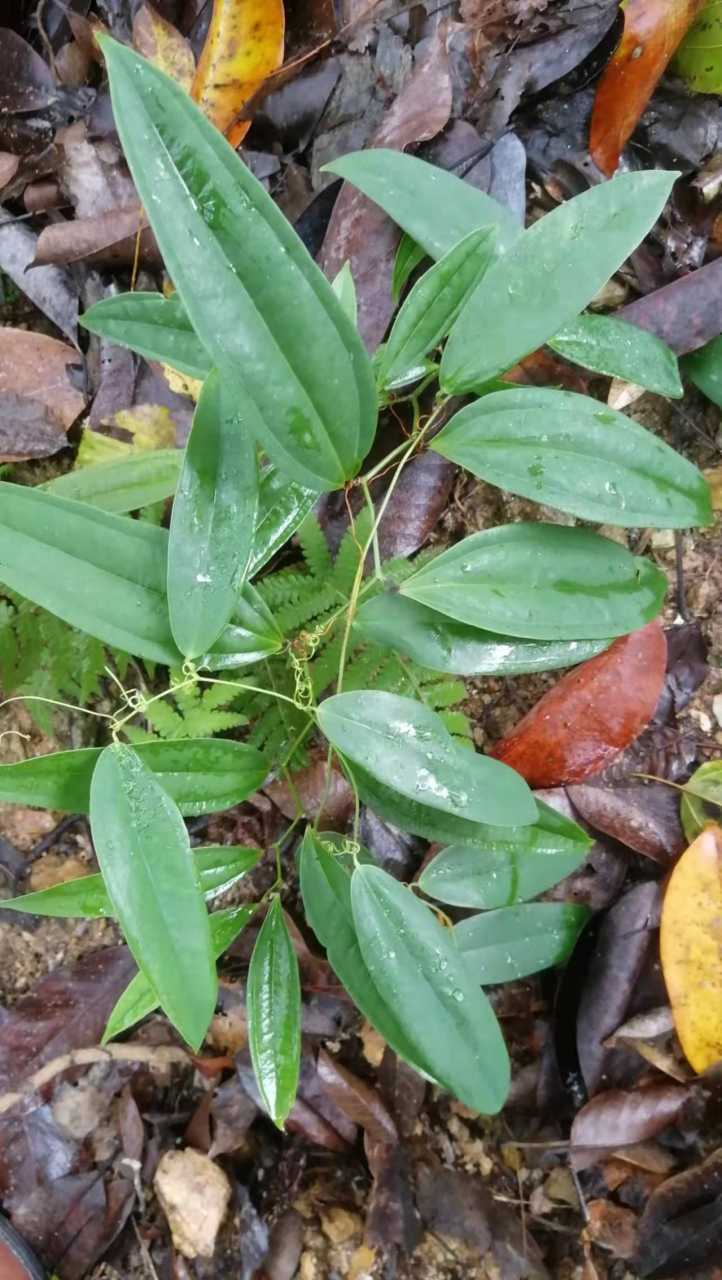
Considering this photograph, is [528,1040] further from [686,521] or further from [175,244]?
[175,244]

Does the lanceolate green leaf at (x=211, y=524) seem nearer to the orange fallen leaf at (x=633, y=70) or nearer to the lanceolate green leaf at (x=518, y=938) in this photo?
the lanceolate green leaf at (x=518, y=938)

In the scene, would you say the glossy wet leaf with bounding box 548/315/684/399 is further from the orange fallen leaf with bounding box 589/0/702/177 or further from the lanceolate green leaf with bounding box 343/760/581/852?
the lanceolate green leaf with bounding box 343/760/581/852

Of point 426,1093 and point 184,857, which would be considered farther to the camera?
point 426,1093

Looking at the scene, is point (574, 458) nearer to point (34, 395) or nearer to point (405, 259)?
point (405, 259)

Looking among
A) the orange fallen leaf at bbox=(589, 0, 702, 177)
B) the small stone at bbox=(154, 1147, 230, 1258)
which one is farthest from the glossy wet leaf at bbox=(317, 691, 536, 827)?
the orange fallen leaf at bbox=(589, 0, 702, 177)

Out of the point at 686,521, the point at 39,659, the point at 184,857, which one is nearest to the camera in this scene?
the point at 184,857

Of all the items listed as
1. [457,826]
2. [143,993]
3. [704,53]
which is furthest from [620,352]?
[143,993]

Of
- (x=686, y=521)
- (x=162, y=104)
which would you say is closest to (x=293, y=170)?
(x=162, y=104)

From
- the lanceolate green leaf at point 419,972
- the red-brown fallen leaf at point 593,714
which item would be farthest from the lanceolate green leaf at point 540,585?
the lanceolate green leaf at point 419,972
